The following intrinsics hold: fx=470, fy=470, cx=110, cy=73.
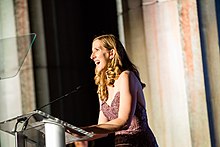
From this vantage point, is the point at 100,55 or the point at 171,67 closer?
the point at 100,55

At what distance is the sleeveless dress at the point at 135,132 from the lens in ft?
7.00

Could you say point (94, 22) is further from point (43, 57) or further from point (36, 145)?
point (36, 145)

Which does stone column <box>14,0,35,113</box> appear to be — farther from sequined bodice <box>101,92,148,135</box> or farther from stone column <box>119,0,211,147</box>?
sequined bodice <box>101,92,148,135</box>

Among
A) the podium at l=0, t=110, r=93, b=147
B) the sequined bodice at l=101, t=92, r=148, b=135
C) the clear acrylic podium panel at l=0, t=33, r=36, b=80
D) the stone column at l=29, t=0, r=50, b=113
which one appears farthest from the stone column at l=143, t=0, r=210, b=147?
the podium at l=0, t=110, r=93, b=147

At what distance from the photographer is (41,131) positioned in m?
1.77

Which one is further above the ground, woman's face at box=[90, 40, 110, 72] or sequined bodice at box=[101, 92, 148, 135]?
woman's face at box=[90, 40, 110, 72]

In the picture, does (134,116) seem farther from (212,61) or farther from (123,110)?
(212,61)

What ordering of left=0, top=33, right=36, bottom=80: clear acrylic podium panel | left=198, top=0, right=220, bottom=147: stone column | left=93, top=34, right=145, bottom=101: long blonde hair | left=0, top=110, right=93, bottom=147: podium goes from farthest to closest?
left=198, top=0, right=220, bottom=147: stone column → left=0, top=33, right=36, bottom=80: clear acrylic podium panel → left=93, top=34, right=145, bottom=101: long blonde hair → left=0, top=110, right=93, bottom=147: podium

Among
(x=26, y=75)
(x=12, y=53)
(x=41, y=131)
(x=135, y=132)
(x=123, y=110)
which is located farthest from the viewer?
(x=26, y=75)

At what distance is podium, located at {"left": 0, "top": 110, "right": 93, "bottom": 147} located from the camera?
160 centimetres

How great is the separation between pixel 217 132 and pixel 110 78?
4.24 feet

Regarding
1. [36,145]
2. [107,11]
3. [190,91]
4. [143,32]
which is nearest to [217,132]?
[190,91]

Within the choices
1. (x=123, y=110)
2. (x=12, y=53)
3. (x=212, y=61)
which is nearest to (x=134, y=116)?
(x=123, y=110)

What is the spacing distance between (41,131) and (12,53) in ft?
4.21
